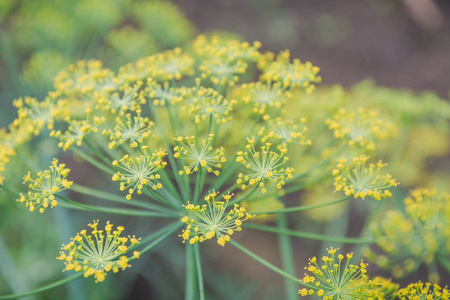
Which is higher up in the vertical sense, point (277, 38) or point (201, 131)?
point (277, 38)

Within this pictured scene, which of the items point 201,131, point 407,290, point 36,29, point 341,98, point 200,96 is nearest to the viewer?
point 407,290

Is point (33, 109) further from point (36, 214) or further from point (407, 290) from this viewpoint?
point (407, 290)

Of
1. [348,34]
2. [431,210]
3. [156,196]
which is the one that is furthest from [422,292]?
[348,34]

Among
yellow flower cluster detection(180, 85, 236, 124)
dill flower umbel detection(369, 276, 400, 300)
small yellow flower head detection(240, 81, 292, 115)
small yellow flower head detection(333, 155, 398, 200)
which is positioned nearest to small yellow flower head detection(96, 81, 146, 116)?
yellow flower cluster detection(180, 85, 236, 124)

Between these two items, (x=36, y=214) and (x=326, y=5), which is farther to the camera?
(x=326, y=5)

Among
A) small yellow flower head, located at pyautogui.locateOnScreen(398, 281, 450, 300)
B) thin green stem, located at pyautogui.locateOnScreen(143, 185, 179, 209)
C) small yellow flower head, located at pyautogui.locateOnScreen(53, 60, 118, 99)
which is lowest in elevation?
small yellow flower head, located at pyautogui.locateOnScreen(398, 281, 450, 300)

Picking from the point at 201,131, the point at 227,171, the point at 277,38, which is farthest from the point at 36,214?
the point at 277,38

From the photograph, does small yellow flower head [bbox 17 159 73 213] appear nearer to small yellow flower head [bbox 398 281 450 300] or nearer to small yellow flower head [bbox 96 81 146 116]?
small yellow flower head [bbox 96 81 146 116]
